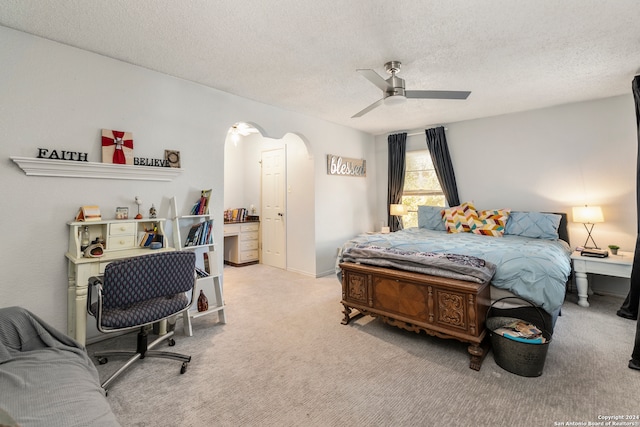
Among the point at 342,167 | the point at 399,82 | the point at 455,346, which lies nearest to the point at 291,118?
the point at 342,167

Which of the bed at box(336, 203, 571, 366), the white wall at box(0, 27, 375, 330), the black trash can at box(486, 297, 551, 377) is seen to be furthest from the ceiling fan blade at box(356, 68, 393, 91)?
the black trash can at box(486, 297, 551, 377)

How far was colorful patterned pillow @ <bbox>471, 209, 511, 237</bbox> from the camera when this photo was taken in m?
3.79


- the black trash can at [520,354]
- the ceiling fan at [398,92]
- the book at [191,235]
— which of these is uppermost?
the ceiling fan at [398,92]

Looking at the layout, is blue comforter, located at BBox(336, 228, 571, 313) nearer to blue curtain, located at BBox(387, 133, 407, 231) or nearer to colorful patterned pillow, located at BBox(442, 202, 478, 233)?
colorful patterned pillow, located at BBox(442, 202, 478, 233)

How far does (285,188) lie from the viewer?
5.03m

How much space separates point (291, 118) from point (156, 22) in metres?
2.18

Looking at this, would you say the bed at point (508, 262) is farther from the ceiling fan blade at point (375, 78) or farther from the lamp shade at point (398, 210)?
the ceiling fan blade at point (375, 78)

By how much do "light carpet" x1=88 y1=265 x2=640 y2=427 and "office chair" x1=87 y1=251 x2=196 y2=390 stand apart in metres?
0.13

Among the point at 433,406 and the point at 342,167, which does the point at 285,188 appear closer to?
the point at 342,167

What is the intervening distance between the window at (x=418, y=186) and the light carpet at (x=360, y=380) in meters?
2.60

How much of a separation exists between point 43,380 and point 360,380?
172 centimetres

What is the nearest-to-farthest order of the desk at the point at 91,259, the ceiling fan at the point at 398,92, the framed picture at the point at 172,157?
the desk at the point at 91,259, the ceiling fan at the point at 398,92, the framed picture at the point at 172,157

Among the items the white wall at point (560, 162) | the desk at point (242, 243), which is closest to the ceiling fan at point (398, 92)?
the white wall at point (560, 162)

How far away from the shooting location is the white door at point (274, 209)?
5.11 metres
